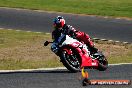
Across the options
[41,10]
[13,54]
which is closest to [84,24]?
[41,10]

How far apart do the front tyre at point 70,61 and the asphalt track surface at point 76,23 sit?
28.3 ft

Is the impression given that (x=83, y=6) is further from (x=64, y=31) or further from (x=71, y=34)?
(x=64, y=31)

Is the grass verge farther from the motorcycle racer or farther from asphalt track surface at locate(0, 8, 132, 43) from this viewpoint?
asphalt track surface at locate(0, 8, 132, 43)

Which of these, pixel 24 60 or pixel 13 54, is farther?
pixel 13 54

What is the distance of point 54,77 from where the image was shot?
14.6 m

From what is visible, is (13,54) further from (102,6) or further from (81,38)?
(102,6)

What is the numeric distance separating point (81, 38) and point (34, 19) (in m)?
13.5

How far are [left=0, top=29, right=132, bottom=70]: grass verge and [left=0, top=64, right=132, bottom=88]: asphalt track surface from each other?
142 centimetres

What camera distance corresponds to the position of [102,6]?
3381 centimetres

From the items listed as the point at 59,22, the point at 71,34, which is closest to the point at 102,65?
the point at 71,34

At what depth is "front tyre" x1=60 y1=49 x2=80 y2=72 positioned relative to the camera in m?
15.4

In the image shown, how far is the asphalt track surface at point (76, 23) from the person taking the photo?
25.6m

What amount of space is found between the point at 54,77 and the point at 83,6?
19409 millimetres

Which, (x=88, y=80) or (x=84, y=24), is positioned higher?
(x=88, y=80)
